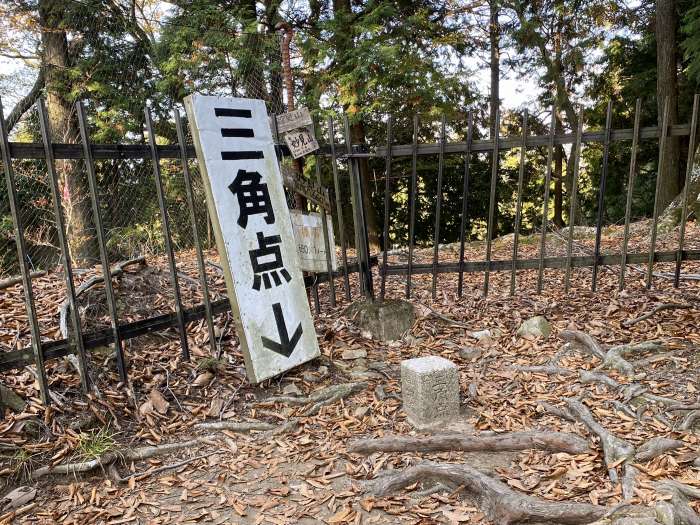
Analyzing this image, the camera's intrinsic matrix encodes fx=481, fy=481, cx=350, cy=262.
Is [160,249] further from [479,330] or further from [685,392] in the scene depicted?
[685,392]

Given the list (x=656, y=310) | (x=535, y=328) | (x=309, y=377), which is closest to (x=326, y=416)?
(x=309, y=377)

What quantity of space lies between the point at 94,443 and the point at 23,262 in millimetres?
1124

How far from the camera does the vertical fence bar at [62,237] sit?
273 cm

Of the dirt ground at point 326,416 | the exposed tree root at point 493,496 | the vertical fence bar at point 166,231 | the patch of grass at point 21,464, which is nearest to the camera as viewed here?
the exposed tree root at point 493,496

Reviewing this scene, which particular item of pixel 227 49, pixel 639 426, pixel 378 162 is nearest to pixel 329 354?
pixel 639 426

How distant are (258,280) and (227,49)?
8.01 m

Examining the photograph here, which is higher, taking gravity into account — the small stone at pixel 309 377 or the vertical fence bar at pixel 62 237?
the vertical fence bar at pixel 62 237

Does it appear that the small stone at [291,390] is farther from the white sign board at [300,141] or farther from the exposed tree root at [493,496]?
the white sign board at [300,141]

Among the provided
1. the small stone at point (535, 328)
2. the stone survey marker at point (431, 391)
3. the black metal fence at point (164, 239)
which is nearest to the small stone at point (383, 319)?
the black metal fence at point (164, 239)

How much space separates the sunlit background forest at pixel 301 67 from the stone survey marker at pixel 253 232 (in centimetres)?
509

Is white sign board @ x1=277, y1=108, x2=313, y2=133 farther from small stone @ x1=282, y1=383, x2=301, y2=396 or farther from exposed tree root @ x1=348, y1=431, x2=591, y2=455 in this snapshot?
exposed tree root @ x1=348, y1=431, x2=591, y2=455

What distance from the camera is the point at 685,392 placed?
315 cm

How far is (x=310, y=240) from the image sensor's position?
4.19 metres

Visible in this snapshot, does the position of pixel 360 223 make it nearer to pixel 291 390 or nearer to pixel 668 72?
pixel 291 390
